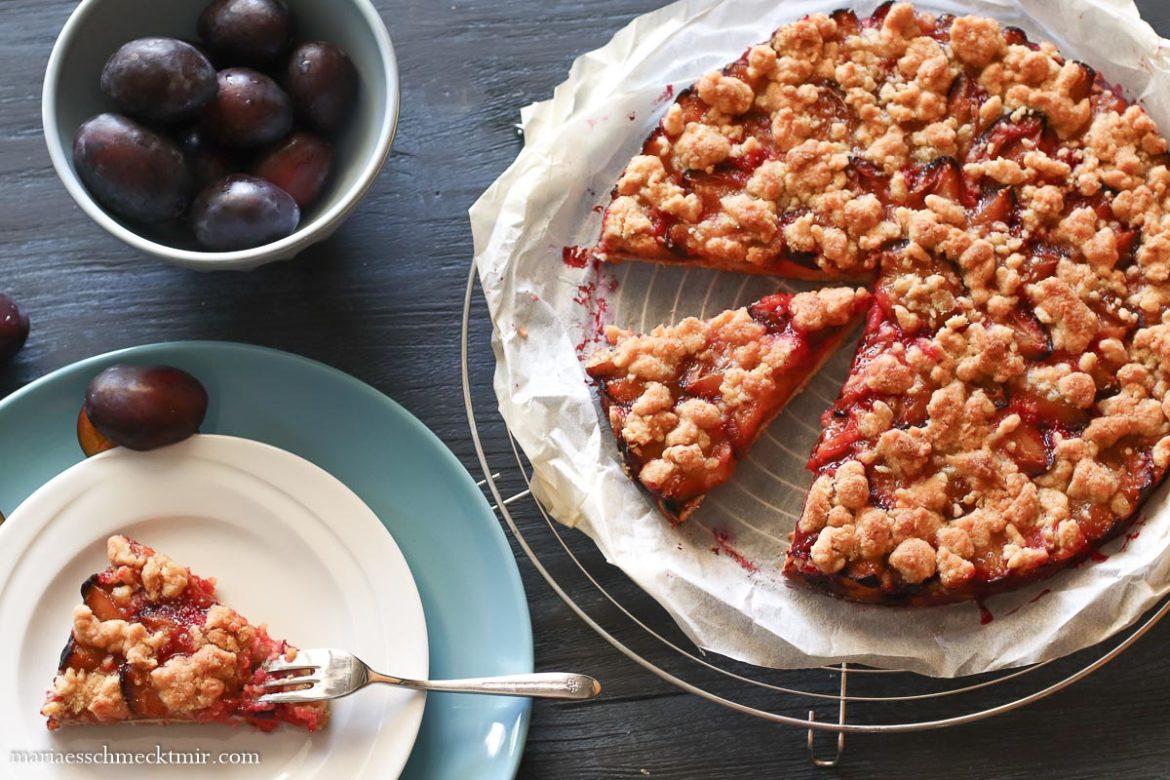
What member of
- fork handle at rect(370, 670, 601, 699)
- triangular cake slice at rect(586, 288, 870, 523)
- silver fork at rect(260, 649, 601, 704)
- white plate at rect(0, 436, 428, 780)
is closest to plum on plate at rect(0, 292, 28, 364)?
white plate at rect(0, 436, 428, 780)

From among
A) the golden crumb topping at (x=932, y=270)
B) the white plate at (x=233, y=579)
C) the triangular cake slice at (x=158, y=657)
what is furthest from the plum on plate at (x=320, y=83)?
the triangular cake slice at (x=158, y=657)

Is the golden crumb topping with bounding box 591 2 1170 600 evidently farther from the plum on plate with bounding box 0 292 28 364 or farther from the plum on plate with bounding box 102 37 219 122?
the plum on plate with bounding box 0 292 28 364

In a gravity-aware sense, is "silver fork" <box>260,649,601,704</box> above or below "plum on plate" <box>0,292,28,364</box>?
below

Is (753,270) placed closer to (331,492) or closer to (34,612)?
(331,492)

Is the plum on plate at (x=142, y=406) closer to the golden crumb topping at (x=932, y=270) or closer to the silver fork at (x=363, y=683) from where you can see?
the silver fork at (x=363, y=683)

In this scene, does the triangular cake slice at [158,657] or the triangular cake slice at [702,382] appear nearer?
the triangular cake slice at [158,657]

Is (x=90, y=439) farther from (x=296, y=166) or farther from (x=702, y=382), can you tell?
(x=702, y=382)
